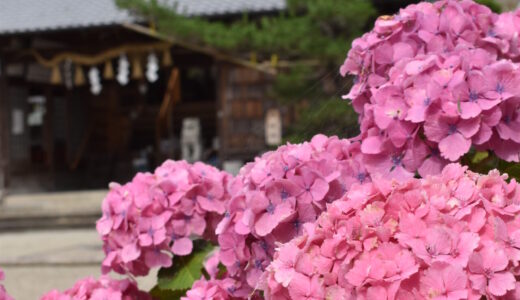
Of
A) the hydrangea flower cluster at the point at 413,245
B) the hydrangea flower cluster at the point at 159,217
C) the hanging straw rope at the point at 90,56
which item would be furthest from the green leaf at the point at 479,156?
the hanging straw rope at the point at 90,56

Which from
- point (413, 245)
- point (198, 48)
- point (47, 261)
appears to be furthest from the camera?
point (198, 48)

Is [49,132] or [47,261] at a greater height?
[47,261]

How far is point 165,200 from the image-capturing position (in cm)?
202

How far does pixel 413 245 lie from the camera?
3.92ft

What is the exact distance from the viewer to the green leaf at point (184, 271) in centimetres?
201

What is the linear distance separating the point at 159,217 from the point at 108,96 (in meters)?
15.6

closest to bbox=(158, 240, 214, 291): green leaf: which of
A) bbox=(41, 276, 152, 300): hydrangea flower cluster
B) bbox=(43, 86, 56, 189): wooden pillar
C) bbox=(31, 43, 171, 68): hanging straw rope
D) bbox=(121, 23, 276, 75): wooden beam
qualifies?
bbox=(41, 276, 152, 300): hydrangea flower cluster

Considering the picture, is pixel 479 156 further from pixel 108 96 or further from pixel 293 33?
pixel 108 96

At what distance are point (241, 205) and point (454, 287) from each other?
0.64 m

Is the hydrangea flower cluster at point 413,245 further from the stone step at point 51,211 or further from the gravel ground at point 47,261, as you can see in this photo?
the stone step at point 51,211

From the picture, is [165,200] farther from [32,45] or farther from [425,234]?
[32,45]

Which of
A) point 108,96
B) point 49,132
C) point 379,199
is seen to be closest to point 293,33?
point 49,132

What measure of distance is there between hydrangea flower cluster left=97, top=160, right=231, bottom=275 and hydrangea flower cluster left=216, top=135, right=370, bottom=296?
327mm

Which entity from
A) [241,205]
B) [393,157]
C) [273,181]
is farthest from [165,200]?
[393,157]
